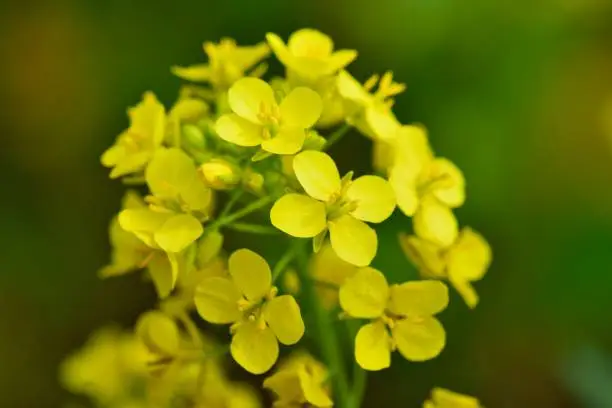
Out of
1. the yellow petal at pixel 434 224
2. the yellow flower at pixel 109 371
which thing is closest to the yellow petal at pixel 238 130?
the yellow petal at pixel 434 224

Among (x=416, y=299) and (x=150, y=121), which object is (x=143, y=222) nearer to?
(x=150, y=121)

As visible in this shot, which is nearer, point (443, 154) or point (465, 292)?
point (465, 292)

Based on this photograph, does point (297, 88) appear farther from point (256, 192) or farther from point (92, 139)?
point (92, 139)

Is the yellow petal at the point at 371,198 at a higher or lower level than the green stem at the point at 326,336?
higher

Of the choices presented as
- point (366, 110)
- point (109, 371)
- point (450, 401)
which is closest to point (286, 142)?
point (366, 110)

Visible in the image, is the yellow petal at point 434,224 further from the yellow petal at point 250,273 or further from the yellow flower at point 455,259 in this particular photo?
the yellow petal at point 250,273

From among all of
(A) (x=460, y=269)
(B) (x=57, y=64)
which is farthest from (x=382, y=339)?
(B) (x=57, y=64)

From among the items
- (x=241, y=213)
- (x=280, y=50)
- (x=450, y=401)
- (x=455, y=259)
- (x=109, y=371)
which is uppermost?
(x=280, y=50)
